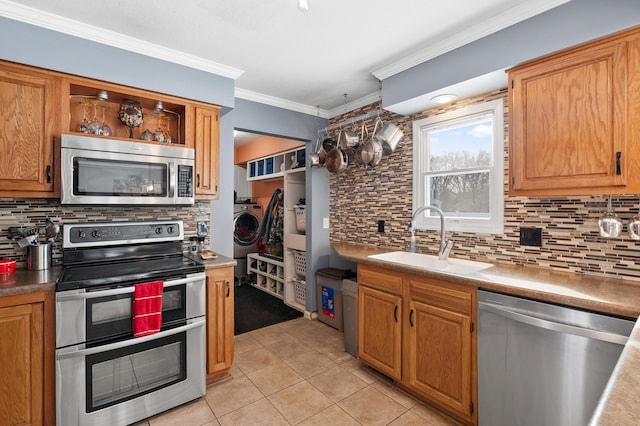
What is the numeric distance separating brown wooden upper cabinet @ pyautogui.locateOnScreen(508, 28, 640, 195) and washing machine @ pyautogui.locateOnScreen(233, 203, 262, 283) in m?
4.23

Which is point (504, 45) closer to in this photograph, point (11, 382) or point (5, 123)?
point (5, 123)

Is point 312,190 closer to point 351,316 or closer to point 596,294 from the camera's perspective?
point 351,316

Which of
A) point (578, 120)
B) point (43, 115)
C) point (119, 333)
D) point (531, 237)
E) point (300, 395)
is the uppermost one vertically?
point (43, 115)

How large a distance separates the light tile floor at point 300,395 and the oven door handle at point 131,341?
1.75 ft

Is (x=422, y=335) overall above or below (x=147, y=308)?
below

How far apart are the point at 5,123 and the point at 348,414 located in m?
2.80

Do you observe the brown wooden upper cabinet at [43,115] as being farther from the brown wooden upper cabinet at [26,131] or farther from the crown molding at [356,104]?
the crown molding at [356,104]

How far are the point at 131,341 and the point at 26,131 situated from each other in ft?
4.79

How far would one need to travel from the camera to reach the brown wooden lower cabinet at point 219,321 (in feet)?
7.45

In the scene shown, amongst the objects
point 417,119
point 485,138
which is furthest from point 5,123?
point 485,138

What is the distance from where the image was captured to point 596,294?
1.47 m

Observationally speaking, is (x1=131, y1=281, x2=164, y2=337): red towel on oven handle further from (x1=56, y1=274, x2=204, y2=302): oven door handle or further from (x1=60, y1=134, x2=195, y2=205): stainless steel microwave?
(x1=60, y1=134, x2=195, y2=205): stainless steel microwave

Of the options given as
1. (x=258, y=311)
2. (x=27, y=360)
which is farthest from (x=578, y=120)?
(x=258, y=311)

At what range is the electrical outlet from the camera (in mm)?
2060
